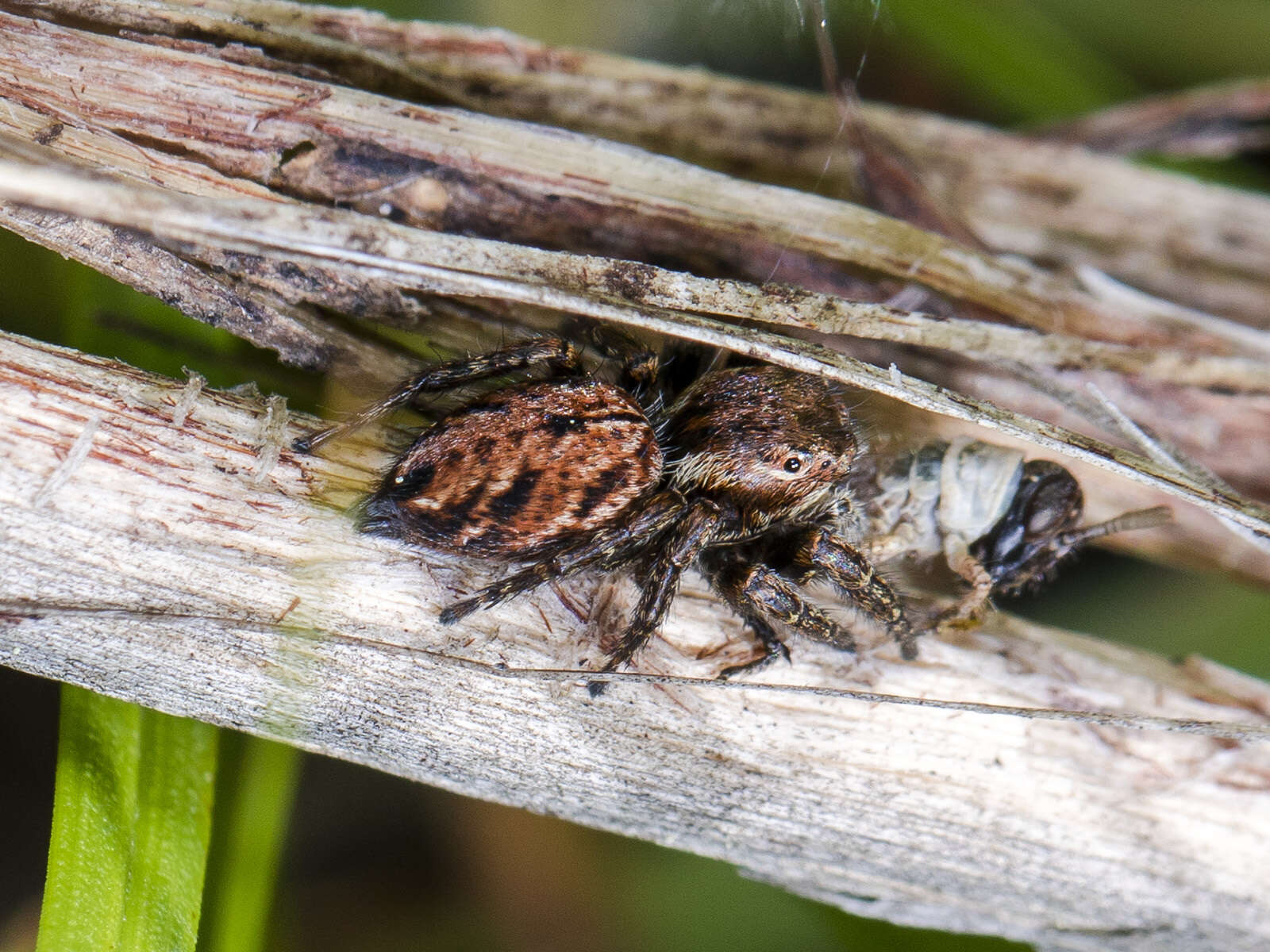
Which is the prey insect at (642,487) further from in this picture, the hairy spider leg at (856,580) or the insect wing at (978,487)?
the insect wing at (978,487)

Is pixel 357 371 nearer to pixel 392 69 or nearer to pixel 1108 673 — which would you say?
pixel 392 69

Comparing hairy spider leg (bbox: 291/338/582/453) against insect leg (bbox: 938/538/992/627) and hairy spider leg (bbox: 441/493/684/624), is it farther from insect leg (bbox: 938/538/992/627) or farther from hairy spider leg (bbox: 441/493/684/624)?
insect leg (bbox: 938/538/992/627)

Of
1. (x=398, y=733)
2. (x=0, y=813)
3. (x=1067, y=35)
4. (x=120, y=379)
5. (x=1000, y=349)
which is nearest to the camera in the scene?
(x=120, y=379)

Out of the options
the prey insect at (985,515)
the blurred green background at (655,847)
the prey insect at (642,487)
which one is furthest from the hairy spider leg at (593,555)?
the blurred green background at (655,847)

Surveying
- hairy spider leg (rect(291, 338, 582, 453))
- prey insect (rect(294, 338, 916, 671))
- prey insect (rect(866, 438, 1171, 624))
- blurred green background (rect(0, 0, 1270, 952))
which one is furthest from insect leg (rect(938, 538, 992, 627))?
hairy spider leg (rect(291, 338, 582, 453))

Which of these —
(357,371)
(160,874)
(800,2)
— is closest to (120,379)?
(357,371)

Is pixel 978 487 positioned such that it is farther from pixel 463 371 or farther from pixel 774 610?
pixel 463 371

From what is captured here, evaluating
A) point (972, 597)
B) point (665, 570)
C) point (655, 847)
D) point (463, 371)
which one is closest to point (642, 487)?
point (665, 570)

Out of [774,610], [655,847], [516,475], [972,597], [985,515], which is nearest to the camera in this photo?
[516,475]

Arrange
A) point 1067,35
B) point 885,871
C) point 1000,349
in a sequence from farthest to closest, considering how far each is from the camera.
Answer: point 1067,35
point 885,871
point 1000,349
